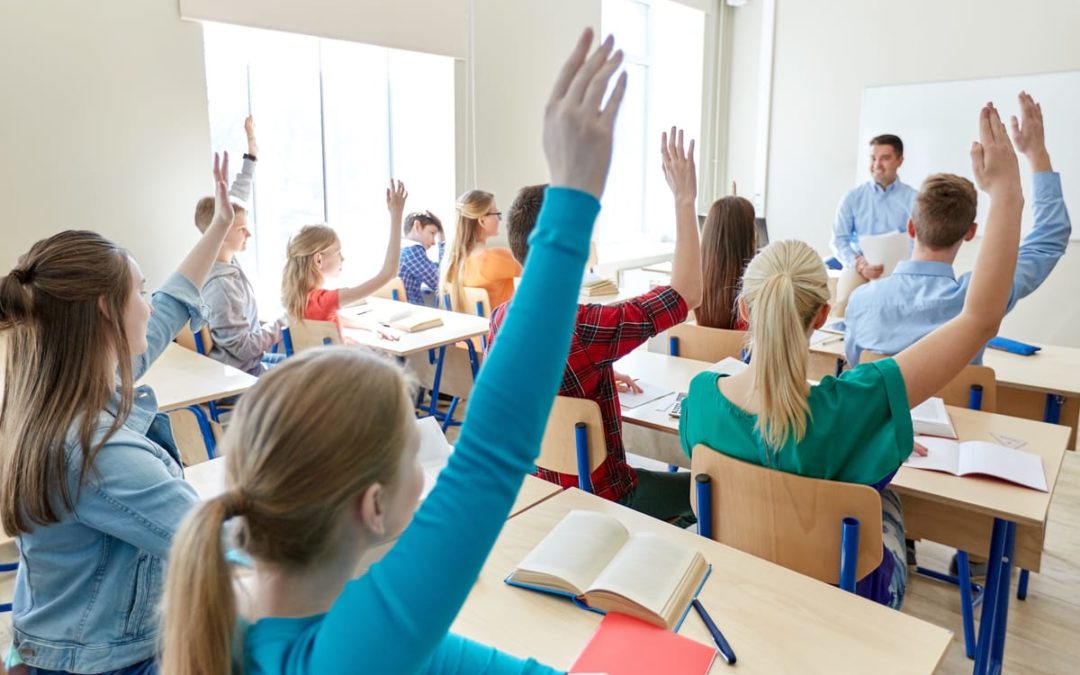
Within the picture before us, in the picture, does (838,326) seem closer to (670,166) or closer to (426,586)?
(670,166)

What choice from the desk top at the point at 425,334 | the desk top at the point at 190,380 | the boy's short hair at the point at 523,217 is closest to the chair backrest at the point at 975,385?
the boy's short hair at the point at 523,217

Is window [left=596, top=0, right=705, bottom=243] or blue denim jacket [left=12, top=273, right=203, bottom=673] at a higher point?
window [left=596, top=0, right=705, bottom=243]

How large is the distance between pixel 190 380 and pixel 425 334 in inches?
43.8

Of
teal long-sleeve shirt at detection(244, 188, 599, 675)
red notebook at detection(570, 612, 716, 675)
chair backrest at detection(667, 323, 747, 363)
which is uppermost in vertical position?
teal long-sleeve shirt at detection(244, 188, 599, 675)

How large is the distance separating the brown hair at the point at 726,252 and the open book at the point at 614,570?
180 cm

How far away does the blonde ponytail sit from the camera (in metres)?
0.64

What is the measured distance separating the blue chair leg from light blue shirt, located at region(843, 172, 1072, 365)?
3.99ft

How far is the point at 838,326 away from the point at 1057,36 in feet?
11.0

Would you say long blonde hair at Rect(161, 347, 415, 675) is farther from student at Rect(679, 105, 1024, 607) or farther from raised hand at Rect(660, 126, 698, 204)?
raised hand at Rect(660, 126, 698, 204)

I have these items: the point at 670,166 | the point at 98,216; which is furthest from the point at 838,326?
the point at 98,216

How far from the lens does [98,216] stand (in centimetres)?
354

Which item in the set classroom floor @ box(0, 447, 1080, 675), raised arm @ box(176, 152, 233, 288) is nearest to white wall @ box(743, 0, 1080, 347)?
classroom floor @ box(0, 447, 1080, 675)

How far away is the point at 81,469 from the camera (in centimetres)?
108

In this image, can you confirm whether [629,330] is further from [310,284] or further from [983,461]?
[310,284]
